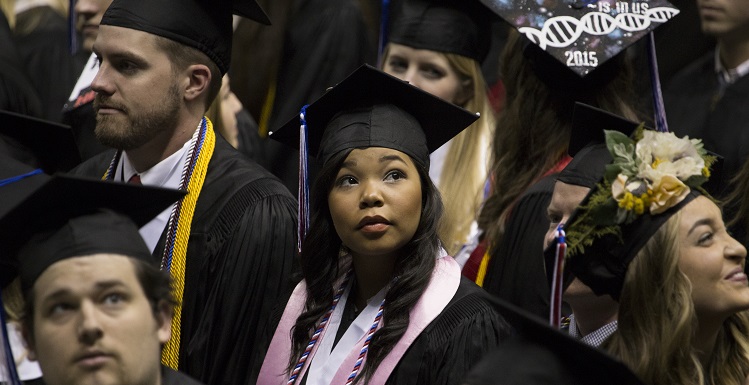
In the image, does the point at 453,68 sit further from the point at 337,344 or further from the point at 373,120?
the point at 337,344

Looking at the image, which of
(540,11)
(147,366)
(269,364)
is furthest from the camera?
(540,11)

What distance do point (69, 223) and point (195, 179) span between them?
4.38 feet

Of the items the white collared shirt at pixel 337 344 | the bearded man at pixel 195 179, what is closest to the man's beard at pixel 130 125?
the bearded man at pixel 195 179

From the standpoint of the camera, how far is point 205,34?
17.3ft

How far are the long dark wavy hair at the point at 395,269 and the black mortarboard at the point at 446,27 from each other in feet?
6.16

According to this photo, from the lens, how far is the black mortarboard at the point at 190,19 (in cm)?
516

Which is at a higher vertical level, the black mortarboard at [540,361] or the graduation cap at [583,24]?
the graduation cap at [583,24]

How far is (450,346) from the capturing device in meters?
4.24

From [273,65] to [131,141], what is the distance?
7.98ft

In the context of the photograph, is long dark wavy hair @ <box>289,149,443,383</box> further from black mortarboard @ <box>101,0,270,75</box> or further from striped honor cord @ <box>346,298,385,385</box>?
black mortarboard @ <box>101,0,270,75</box>

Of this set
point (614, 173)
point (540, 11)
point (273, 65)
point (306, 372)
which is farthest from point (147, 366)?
point (273, 65)

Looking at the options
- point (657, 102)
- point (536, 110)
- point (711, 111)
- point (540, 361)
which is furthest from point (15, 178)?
point (711, 111)

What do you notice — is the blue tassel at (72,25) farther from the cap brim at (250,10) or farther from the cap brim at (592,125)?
the cap brim at (592,125)

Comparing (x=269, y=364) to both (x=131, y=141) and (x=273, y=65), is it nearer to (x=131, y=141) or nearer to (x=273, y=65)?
(x=131, y=141)
